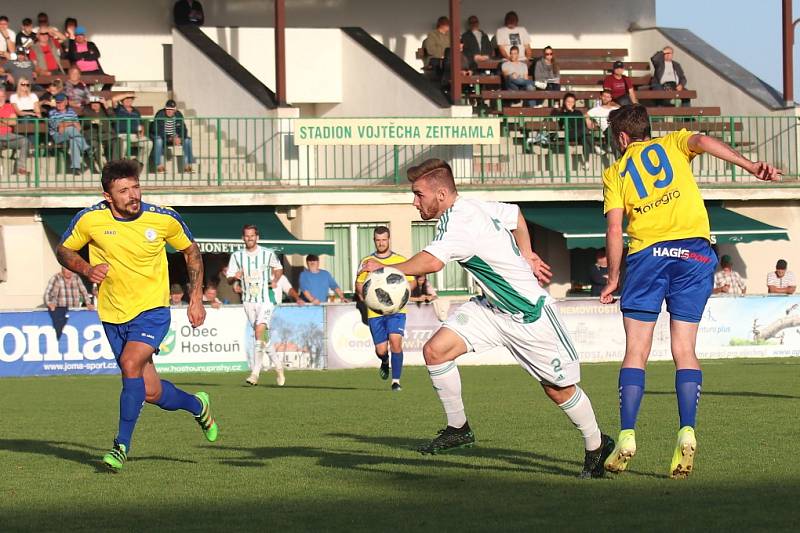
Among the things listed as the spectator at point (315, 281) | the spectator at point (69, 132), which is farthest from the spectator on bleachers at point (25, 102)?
the spectator at point (315, 281)

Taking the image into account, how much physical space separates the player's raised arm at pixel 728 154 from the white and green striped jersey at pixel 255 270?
11.0 m

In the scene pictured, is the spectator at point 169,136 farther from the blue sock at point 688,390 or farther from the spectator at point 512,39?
the blue sock at point 688,390

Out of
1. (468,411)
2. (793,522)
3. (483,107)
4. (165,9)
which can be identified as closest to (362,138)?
(483,107)

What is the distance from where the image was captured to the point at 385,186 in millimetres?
28578

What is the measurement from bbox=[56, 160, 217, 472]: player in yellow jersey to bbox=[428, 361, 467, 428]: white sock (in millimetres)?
1652

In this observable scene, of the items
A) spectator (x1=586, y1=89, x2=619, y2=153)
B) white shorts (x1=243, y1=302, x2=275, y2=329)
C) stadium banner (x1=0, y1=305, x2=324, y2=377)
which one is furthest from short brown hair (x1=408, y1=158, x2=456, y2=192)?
spectator (x1=586, y1=89, x2=619, y2=153)

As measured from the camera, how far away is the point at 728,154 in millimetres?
8297

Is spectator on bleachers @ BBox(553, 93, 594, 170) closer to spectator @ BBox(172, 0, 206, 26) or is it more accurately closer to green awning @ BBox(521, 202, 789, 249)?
green awning @ BBox(521, 202, 789, 249)

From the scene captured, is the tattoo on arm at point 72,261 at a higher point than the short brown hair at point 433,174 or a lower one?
lower

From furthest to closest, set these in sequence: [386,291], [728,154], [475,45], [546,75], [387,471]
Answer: [475,45], [546,75], [387,471], [386,291], [728,154]

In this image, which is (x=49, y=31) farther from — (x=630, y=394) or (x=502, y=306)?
(x=630, y=394)

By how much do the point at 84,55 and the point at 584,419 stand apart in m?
23.4

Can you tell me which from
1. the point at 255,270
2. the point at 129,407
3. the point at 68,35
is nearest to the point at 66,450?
the point at 129,407

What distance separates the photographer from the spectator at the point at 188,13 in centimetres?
3225
